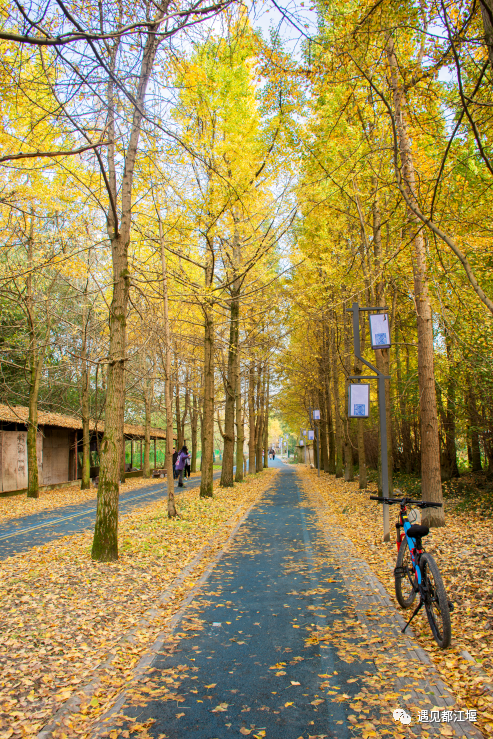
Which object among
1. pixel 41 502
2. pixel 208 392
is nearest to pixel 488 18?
pixel 208 392

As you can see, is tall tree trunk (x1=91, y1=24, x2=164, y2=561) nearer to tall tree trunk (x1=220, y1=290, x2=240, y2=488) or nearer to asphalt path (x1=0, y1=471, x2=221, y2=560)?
asphalt path (x1=0, y1=471, x2=221, y2=560)

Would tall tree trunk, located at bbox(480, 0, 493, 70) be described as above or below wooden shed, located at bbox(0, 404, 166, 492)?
above

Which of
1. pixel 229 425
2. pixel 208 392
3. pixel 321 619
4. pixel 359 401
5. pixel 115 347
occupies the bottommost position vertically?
pixel 321 619

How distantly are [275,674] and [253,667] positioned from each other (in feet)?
0.78

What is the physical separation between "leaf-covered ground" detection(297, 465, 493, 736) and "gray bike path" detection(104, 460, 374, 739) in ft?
2.50

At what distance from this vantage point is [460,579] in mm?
6324

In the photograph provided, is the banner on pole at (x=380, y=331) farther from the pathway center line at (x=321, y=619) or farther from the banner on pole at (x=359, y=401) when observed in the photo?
the pathway center line at (x=321, y=619)

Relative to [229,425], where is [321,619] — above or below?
below

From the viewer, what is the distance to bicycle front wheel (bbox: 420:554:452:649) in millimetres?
4312

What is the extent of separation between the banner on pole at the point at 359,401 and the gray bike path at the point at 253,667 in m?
4.66

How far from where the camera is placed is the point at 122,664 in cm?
431

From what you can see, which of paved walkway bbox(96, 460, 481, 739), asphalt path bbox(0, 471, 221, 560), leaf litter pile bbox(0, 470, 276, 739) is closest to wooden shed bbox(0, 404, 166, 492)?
asphalt path bbox(0, 471, 221, 560)

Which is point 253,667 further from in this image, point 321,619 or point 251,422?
point 251,422

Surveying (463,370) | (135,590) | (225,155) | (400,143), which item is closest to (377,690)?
(135,590)
